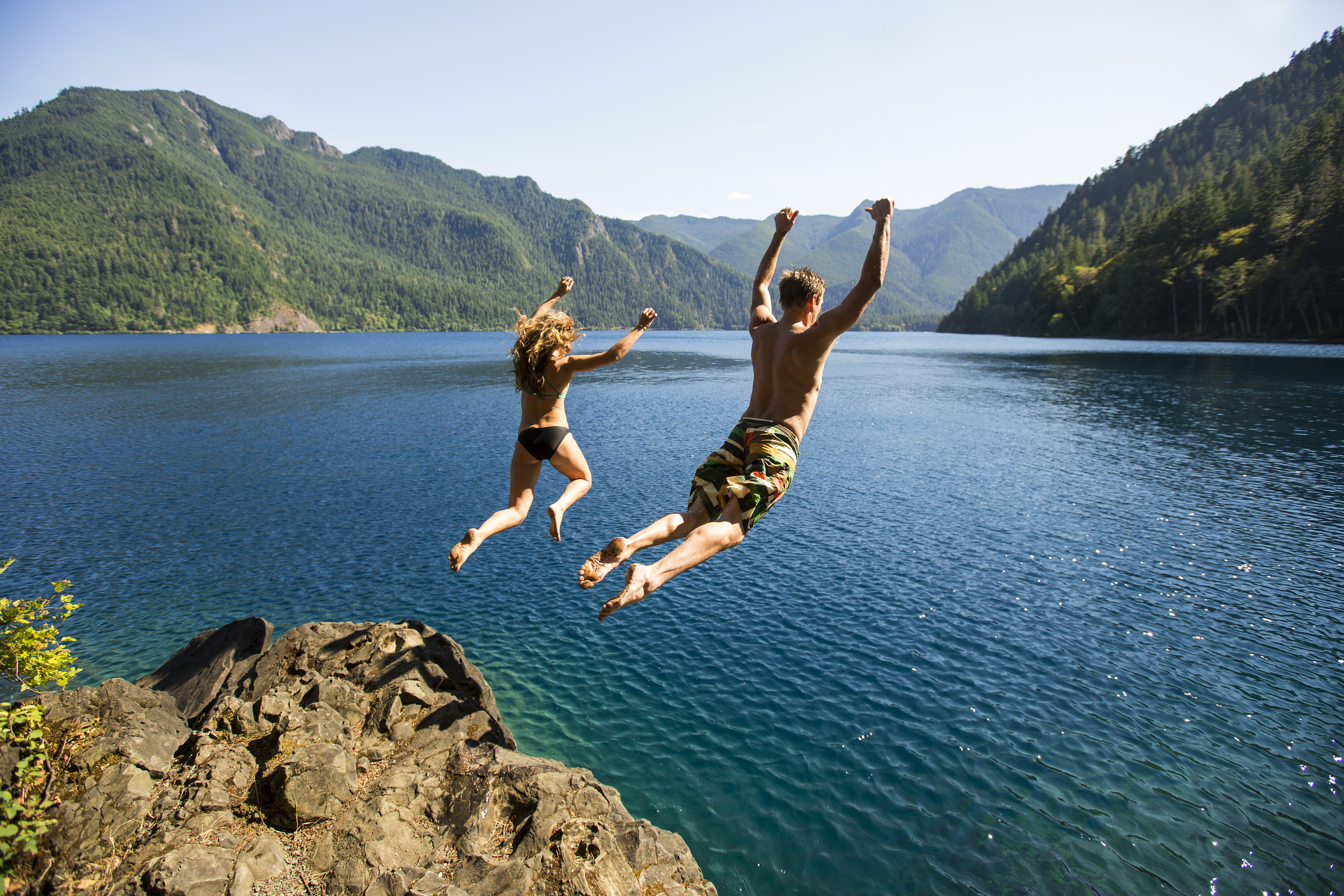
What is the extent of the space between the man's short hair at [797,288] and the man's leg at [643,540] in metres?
2.01

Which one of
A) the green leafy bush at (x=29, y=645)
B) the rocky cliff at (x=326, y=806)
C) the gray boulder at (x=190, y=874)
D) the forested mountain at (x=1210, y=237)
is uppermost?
the forested mountain at (x=1210, y=237)

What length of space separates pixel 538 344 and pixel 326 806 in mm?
6868

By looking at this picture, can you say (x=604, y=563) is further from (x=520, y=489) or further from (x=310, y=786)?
(x=310, y=786)

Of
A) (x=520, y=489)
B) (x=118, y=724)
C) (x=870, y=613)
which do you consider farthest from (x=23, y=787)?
(x=870, y=613)

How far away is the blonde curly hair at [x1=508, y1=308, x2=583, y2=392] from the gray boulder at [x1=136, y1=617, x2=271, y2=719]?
9.70 meters

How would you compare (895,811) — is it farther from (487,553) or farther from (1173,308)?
(1173,308)

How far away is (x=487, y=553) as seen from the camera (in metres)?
21.9

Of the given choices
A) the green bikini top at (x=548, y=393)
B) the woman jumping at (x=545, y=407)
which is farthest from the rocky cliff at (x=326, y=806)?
the green bikini top at (x=548, y=393)

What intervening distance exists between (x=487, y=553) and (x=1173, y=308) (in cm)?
12328

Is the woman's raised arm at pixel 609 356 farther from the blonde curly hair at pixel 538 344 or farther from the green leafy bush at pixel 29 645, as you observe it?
the green leafy bush at pixel 29 645

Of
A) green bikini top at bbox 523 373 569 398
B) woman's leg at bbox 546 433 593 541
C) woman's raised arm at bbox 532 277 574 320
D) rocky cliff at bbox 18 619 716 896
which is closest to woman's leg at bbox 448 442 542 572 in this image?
woman's leg at bbox 546 433 593 541

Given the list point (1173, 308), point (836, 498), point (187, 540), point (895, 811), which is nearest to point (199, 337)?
point (187, 540)

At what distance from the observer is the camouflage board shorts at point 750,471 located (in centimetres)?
555

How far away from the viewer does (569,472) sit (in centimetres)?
736
